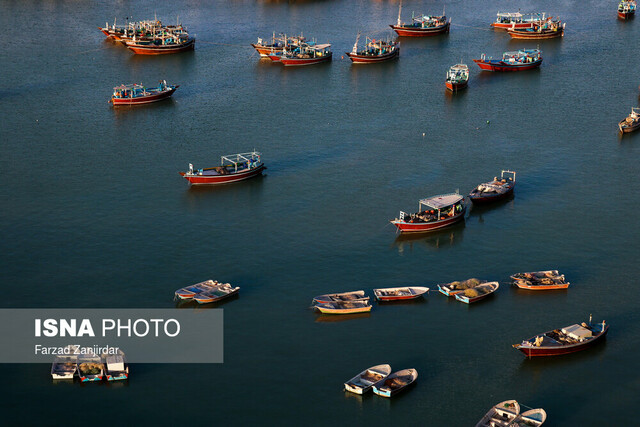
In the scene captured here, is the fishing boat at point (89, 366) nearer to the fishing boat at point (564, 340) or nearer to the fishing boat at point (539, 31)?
the fishing boat at point (564, 340)

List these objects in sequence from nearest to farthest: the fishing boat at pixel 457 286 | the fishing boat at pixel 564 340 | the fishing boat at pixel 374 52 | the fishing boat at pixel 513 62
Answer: the fishing boat at pixel 564 340, the fishing boat at pixel 457 286, the fishing boat at pixel 513 62, the fishing boat at pixel 374 52

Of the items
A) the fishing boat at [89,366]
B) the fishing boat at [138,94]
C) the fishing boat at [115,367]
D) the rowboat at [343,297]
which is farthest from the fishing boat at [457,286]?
the fishing boat at [138,94]

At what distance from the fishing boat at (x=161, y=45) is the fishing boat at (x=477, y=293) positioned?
96.9 m

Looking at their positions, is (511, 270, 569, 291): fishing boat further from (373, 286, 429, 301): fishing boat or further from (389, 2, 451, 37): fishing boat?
(389, 2, 451, 37): fishing boat

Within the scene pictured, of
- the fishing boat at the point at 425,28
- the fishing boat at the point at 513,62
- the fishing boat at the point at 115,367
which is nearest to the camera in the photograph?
the fishing boat at the point at 115,367

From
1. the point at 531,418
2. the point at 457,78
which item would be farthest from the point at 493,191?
the point at 457,78

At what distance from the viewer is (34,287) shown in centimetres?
8156

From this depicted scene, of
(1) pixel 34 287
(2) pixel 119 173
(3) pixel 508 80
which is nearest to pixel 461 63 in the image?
(3) pixel 508 80

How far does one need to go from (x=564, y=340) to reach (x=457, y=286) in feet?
38.5

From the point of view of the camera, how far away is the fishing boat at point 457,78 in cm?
13662

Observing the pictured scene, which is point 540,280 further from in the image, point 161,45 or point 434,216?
point 161,45

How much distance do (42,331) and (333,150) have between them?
4983 centimetres

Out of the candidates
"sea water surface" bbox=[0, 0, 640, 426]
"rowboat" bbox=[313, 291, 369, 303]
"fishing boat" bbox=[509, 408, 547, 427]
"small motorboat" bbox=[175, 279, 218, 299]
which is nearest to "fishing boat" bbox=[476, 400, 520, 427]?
"fishing boat" bbox=[509, 408, 547, 427]

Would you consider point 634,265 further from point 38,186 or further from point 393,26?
point 393,26
